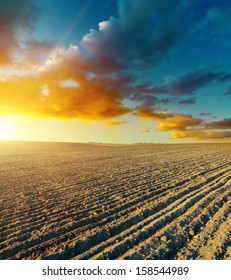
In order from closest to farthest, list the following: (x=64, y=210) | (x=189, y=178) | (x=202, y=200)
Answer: (x=64, y=210) < (x=202, y=200) < (x=189, y=178)

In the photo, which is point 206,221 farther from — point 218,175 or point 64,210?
point 218,175

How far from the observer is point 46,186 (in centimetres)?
1198

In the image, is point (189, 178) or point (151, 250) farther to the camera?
point (189, 178)

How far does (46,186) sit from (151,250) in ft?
27.5

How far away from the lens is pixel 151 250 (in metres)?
5.08
